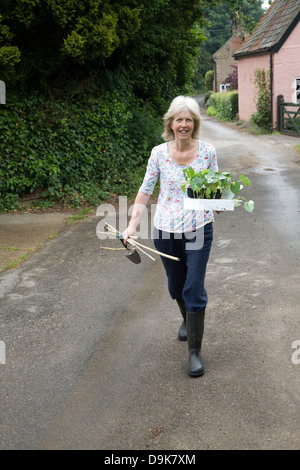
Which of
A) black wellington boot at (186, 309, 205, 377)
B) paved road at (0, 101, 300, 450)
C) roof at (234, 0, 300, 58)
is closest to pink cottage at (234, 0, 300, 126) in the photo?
roof at (234, 0, 300, 58)

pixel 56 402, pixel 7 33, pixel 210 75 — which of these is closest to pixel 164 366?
pixel 56 402

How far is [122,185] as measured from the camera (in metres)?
11.9

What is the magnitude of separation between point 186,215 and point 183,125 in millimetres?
689

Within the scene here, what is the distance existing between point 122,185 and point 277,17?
19490 millimetres

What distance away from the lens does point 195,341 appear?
4340 mm

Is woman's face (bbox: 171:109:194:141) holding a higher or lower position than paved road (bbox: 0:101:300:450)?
higher

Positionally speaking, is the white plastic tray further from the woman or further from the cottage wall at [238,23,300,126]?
the cottage wall at [238,23,300,126]

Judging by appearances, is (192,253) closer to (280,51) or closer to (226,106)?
(280,51)

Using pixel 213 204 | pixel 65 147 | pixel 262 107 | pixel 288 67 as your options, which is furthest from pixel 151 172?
pixel 262 107

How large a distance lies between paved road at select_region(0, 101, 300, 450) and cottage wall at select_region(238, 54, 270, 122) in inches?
834

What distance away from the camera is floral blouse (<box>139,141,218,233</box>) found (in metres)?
4.19

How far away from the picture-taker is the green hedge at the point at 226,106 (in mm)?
33859

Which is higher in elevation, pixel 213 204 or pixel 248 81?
pixel 248 81

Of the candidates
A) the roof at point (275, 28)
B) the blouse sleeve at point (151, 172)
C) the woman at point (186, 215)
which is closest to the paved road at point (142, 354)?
the woman at point (186, 215)
